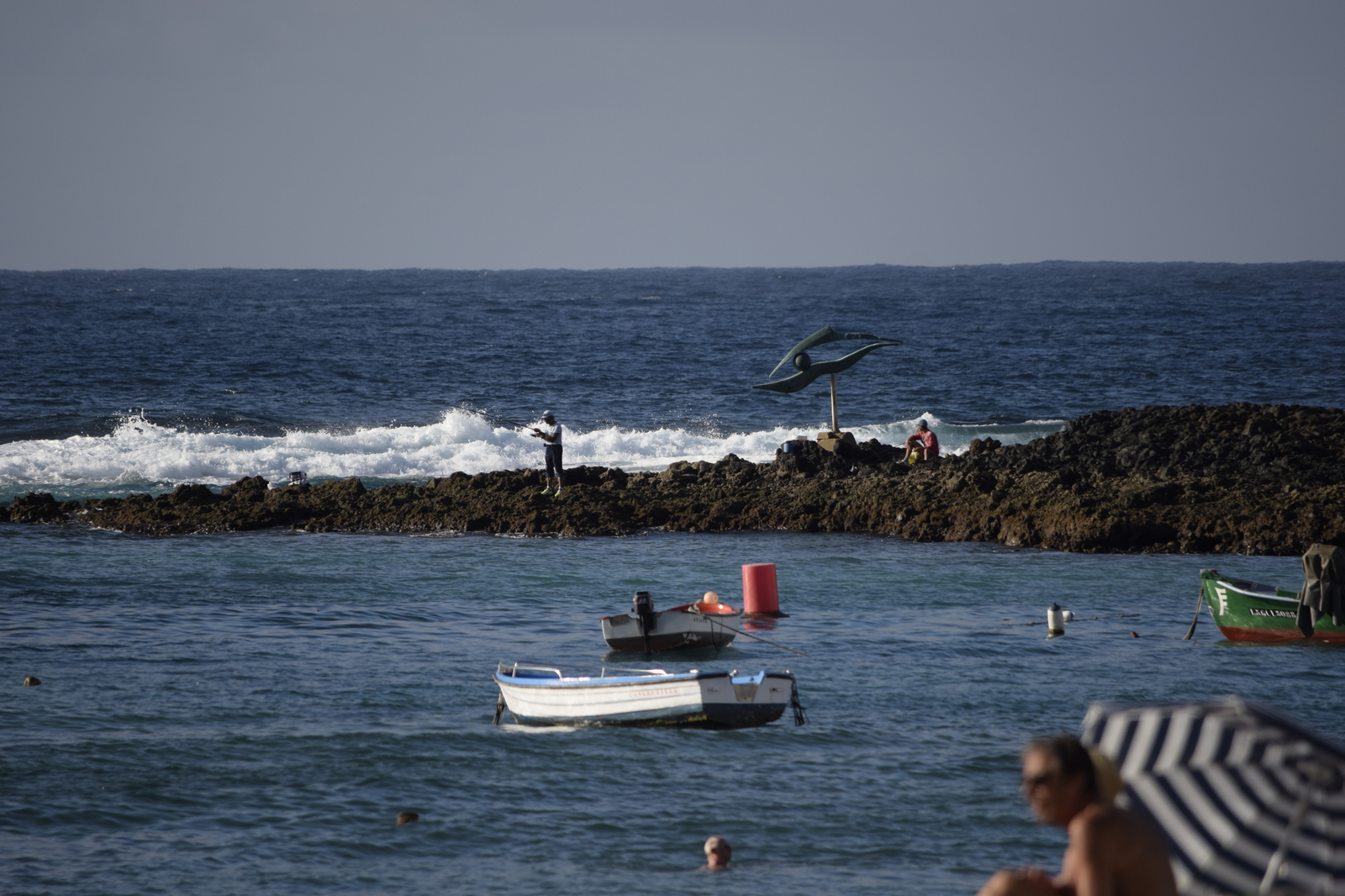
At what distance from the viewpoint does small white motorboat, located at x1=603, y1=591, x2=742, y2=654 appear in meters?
16.2

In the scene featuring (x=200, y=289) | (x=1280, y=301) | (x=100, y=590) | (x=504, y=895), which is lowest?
(x=504, y=895)

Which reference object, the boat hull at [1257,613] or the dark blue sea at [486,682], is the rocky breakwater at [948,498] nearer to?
the dark blue sea at [486,682]

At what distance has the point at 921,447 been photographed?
92.0 feet

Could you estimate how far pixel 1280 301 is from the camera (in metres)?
98.2

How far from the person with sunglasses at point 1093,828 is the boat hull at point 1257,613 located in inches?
486

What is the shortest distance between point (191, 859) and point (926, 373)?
5001 cm

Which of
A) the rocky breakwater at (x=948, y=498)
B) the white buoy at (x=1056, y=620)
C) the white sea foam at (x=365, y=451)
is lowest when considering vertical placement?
the white buoy at (x=1056, y=620)

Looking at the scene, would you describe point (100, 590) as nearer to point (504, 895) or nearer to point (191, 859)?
point (191, 859)

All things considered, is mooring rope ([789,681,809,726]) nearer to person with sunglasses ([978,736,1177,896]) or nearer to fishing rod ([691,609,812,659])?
fishing rod ([691,609,812,659])

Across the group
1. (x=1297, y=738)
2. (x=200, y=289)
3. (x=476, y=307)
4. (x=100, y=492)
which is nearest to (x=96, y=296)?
(x=200, y=289)

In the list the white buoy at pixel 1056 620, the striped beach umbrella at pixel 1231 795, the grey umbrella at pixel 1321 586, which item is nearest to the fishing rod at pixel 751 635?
the white buoy at pixel 1056 620

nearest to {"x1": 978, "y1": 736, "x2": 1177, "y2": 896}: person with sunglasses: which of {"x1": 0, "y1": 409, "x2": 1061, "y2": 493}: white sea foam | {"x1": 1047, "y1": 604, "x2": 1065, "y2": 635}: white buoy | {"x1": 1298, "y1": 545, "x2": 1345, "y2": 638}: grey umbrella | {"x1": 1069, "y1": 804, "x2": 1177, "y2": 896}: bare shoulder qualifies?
{"x1": 1069, "y1": 804, "x2": 1177, "y2": 896}: bare shoulder

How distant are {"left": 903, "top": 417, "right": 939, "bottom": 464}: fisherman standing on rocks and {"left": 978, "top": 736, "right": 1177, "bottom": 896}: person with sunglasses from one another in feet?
74.9

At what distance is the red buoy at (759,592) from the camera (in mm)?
17984
